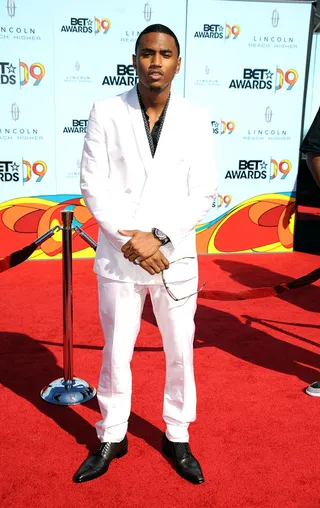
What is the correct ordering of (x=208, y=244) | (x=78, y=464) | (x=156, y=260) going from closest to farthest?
(x=156, y=260) → (x=78, y=464) → (x=208, y=244)

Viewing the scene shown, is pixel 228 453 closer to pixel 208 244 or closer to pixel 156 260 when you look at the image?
pixel 156 260

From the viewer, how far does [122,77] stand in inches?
285

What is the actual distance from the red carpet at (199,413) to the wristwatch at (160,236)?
3.98ft

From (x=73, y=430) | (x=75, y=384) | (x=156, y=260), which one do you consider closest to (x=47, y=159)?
(x=75, y=384)

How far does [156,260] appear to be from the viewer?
2.52 meters

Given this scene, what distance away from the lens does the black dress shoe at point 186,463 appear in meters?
2.78

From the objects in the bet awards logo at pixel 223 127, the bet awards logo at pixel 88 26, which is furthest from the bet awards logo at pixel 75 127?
the bet awards logo at pixel 223 127

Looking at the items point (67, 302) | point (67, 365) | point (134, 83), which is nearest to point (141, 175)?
point (67, 302)

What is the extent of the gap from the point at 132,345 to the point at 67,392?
3.55 feet

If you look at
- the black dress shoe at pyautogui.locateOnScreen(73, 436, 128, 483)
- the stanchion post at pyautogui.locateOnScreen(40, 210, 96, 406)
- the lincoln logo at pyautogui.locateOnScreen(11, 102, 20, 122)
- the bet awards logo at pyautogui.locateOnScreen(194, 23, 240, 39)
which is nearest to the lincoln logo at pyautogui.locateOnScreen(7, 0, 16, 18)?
the lincoln logo at pyautogui.locateOnScreen(11, 102, 20, 122)

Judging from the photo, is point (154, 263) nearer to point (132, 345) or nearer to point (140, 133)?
point (132, 345)

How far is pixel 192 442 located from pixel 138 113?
1.84 meters

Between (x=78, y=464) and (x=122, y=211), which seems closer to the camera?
(x=122, y=211)

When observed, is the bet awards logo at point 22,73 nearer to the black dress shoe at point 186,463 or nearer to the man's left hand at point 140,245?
the man's left hand at point 140,245
